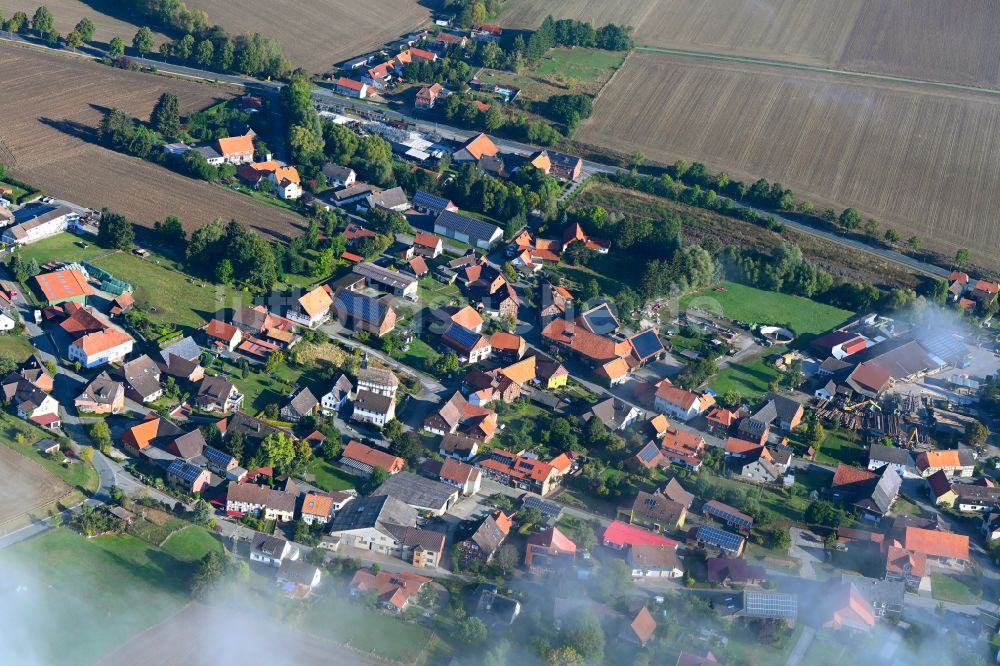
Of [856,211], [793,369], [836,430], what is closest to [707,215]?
[856,211]

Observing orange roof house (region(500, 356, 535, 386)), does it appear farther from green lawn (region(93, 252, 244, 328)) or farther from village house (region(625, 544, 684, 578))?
green lawn (region(93, 252, 244, 328))

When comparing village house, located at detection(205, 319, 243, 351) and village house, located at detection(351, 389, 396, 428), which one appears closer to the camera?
village house, located at detection(351, 389, 396, 428)

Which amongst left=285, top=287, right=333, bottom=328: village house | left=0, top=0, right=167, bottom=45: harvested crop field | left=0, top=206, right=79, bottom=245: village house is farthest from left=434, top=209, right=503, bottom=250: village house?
left=0, top=0, right=167, bottom=45: harvested crop field

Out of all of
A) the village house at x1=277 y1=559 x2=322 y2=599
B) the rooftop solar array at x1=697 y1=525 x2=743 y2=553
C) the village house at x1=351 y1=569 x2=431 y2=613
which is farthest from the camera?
the rooftop solar array at x1=697 y1=525 x2=743 y2=553

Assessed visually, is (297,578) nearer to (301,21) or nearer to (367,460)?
(367,460)

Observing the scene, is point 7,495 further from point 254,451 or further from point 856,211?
point 856,211

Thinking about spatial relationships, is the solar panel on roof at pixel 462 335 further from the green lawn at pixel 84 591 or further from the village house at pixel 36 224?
the village house at pixel 36 224

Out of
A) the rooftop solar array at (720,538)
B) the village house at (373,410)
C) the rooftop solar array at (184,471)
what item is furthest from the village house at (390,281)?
the rooftop solar array at (720,538)
